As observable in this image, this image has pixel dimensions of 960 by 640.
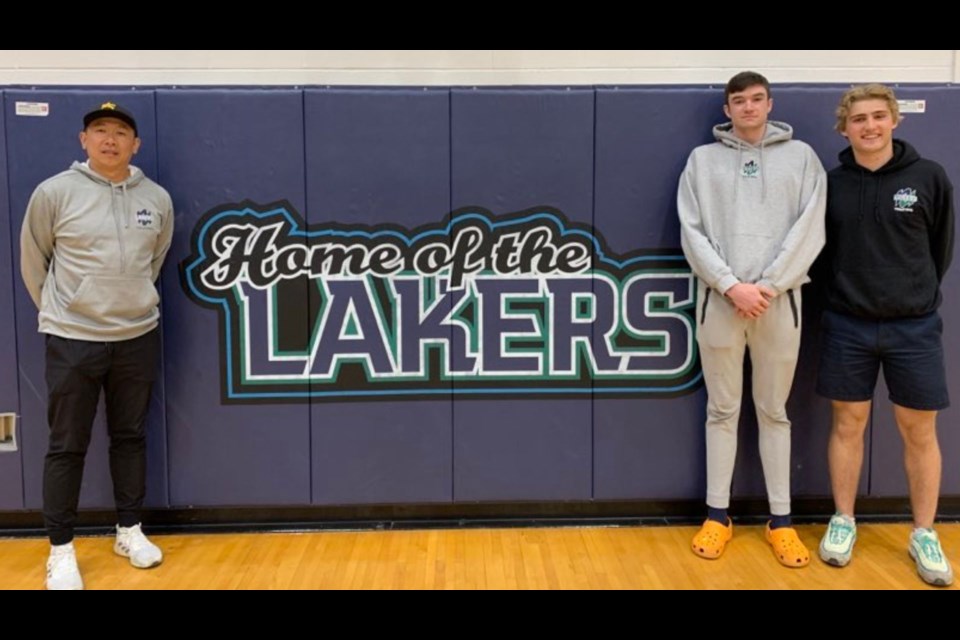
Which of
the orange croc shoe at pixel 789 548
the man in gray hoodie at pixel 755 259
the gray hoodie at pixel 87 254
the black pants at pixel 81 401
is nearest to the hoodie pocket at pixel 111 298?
the gray hoodie at pixel 87 254

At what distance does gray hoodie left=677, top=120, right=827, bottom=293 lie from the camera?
10.4 feet

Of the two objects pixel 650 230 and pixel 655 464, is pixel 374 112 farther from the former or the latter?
pixel 655 464

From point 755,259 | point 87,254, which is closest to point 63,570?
point 87,254

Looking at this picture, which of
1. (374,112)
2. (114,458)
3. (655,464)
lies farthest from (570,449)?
(114,458)

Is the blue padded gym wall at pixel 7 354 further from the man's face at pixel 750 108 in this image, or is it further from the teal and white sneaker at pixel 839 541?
the teal and white sneaker at pixel 839 541

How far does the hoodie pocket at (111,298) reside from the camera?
120 inches

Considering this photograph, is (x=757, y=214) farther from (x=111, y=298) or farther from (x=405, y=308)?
(x=111, y=298)

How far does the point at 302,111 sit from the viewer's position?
346 cm

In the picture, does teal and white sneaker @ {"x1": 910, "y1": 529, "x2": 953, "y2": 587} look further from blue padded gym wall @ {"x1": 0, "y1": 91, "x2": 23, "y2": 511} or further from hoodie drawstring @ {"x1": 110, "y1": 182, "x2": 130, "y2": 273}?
blue padded gym wall @ {"x1": 0, "y1": 91, "x2": 23, "y2": 511}

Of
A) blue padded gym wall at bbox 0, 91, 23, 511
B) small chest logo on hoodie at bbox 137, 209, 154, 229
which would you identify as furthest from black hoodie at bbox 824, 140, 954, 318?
blue padded gym wall at bbox 0, 91, 23, 511

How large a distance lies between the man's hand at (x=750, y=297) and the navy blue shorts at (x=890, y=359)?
36 cm

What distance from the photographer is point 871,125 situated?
3068mm

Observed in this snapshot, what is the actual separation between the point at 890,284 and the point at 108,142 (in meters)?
3.16

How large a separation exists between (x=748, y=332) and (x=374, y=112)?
190 cm
